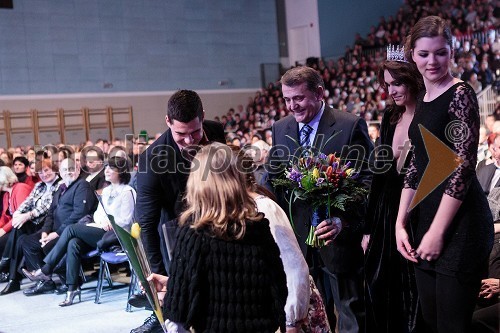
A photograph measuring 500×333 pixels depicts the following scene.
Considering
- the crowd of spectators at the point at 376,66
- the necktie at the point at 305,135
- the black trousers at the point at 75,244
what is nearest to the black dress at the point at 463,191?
the necktie at the point at 305,135

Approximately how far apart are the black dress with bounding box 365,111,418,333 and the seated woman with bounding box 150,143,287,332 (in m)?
1.09

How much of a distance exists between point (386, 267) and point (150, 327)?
2161 mm

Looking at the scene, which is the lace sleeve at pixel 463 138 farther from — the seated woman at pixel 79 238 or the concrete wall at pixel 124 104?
the concrete wall at pixel 124 104

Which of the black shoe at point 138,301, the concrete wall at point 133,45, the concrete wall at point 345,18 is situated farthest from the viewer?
the concrete wall at point 345,18

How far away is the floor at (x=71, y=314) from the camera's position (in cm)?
521

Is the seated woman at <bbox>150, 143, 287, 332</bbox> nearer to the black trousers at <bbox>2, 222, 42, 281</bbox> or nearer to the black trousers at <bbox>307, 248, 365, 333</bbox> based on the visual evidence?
the black trousers at <bbox>307, 248, 365, 333</bbox>

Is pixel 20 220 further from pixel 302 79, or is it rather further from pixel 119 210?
pixel 302 79

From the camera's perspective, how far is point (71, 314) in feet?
18.7

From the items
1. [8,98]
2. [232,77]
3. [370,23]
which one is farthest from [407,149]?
[370,23]

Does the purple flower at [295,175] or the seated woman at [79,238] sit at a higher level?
the purple flower at [295,175]

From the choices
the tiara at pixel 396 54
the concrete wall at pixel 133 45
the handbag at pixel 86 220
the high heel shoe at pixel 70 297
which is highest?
the concrete wall at pixel 133 45

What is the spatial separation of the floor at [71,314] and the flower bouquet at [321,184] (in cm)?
251

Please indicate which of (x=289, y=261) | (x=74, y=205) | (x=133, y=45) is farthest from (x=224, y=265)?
(x=133, y=45)

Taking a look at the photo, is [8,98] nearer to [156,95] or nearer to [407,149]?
[156,95]
